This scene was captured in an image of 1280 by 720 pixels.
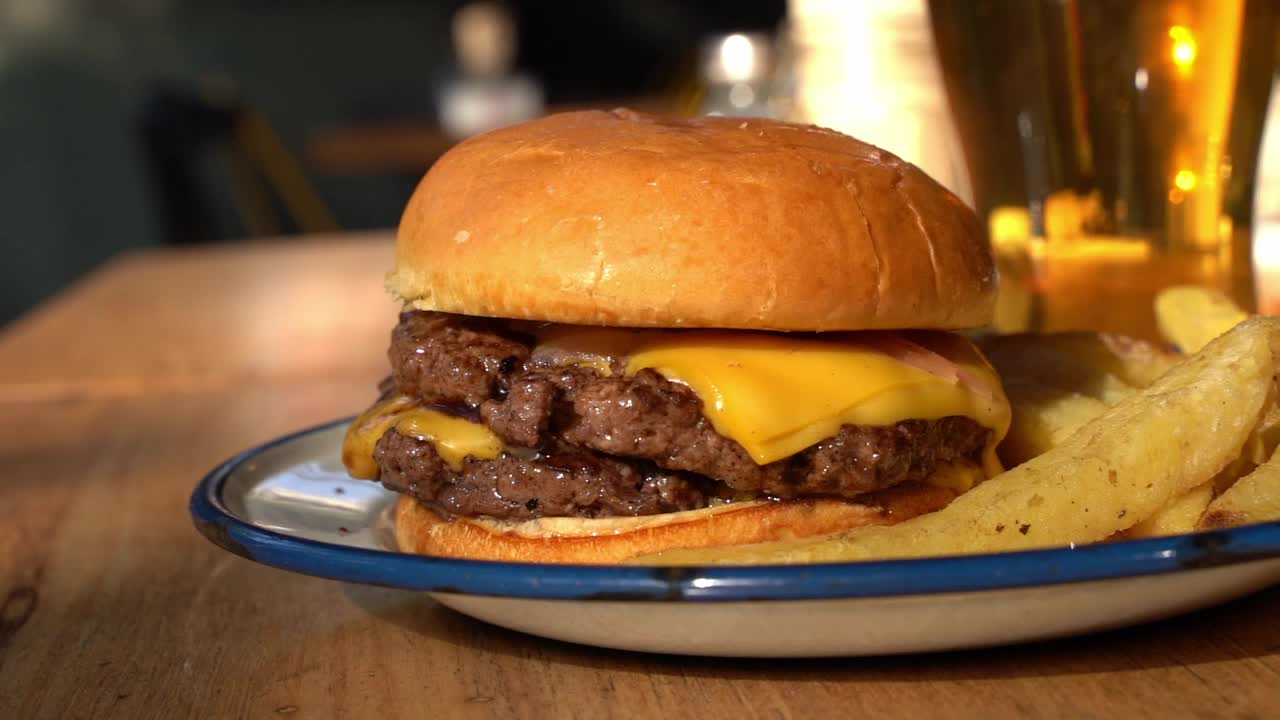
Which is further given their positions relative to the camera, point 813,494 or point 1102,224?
point 1102,224

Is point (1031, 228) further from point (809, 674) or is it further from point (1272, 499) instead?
point (809, 674)

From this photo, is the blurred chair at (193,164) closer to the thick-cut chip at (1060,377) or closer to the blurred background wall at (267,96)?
the blurred background wall at (267,96)

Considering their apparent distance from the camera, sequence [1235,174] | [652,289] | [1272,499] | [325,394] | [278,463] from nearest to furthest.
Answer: [1272,499] → [652,289] → [278,463] → [1235,174] → [325,394]

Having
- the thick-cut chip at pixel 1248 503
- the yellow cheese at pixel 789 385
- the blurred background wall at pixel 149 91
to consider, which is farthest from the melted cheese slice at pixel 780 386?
the blurred background wall at pixel 149 91

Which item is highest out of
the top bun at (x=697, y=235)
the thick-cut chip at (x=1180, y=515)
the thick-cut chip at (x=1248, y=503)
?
the top bun at (x=697, y=235)

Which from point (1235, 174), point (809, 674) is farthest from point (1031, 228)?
point (809, 674)

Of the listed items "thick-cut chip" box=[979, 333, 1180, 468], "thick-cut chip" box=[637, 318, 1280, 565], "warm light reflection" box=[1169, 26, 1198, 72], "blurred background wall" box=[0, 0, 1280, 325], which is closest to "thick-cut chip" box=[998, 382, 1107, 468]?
"thick-cut chip" box=[979, 333, 1180, 468]
